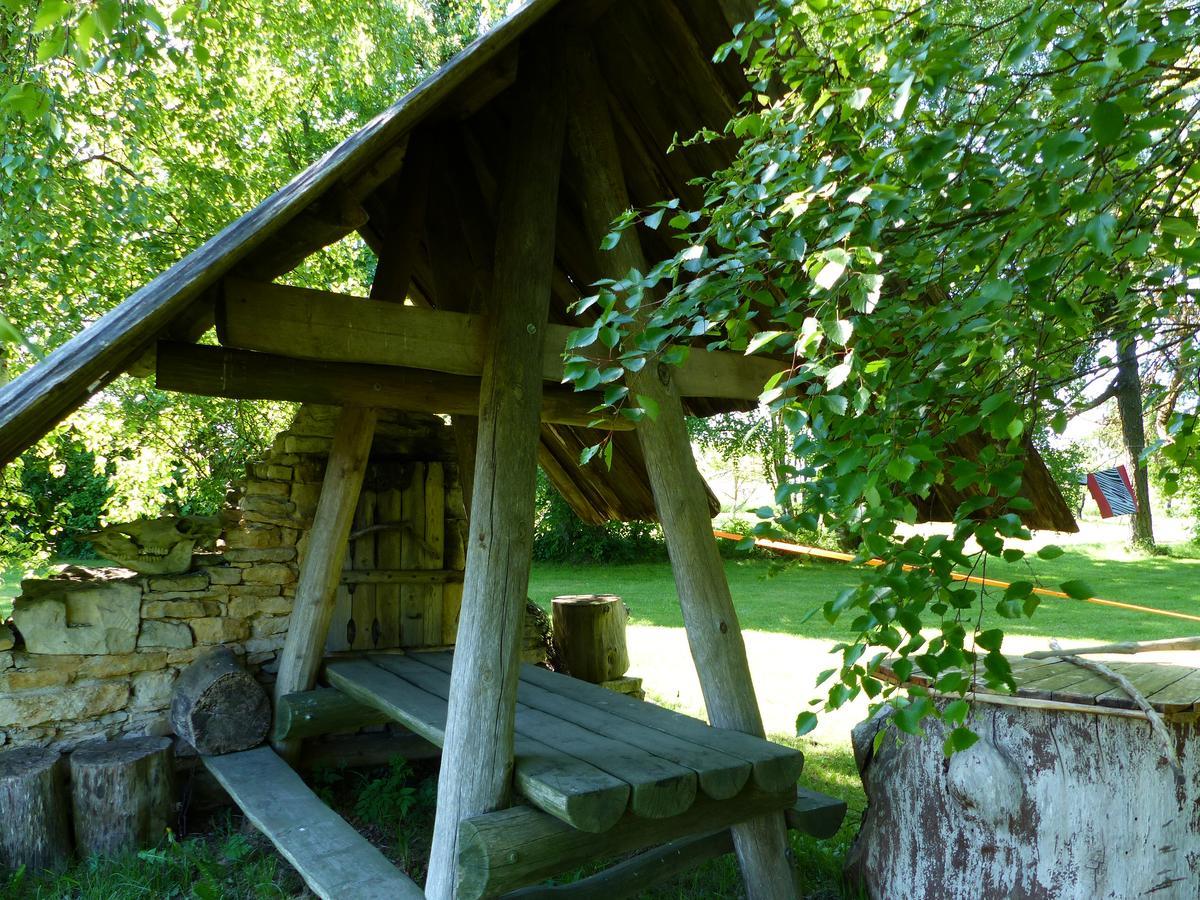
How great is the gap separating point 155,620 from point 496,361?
2.74 metres

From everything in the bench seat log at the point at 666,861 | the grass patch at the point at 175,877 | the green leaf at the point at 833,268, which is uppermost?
the green leaf at the point at 833,268

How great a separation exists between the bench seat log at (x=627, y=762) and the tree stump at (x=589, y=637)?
2.11 meters

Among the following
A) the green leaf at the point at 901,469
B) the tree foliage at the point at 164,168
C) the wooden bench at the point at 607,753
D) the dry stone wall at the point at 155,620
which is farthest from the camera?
the tree foliage at the point at 164,168

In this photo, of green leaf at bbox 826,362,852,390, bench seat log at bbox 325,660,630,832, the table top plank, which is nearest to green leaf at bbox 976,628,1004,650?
green leaf at bbox 826,362,852,390

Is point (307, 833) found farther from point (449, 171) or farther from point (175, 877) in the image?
point (449, 171)

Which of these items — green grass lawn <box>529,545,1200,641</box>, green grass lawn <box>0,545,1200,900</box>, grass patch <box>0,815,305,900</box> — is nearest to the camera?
grass patch <box>0,815,305,900</box>

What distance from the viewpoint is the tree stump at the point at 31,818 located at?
395 centimetres

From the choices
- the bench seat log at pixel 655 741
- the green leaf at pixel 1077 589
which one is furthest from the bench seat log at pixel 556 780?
the green leaf at pixel 1077 589

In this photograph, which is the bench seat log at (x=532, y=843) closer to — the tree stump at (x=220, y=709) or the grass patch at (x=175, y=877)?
the grass patch at (x=175, y=877)

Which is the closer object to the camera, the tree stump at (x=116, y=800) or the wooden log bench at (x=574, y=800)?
the wooden log bench at (x=574, y=800)

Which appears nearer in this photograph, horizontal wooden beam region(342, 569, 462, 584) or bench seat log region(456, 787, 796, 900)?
bench seat log region(456, 787, 796, 900)

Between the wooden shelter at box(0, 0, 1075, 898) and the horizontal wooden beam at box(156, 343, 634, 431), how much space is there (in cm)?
1

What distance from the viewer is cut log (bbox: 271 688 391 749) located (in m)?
4.42

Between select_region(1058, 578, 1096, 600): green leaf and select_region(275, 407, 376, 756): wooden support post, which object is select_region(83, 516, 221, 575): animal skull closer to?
select_region(275, 407, 376, 756): wooden support post
